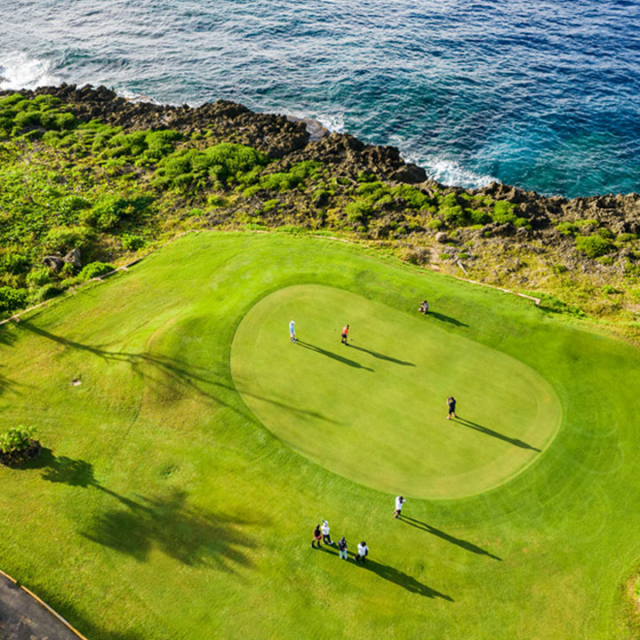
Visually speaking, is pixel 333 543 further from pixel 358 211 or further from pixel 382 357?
pixel 358 211

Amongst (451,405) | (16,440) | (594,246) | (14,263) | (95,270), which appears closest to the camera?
(16,440)

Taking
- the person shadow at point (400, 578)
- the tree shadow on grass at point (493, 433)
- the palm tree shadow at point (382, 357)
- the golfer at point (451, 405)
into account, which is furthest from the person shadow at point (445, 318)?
the person shadow at point (400, 578)

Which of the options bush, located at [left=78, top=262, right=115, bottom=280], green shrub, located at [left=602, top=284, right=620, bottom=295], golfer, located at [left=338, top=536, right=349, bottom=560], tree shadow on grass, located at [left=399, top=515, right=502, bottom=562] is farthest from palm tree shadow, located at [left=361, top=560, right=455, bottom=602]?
bush, located at [left=78, top=262, right=115, bottom=280]

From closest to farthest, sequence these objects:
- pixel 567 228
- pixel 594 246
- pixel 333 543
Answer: pixel 333 543 → pixel 594 246 → pixel 567 228

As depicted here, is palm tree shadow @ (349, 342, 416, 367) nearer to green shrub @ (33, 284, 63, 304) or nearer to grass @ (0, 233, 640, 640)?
grass @ (0, 233, 640, 640)

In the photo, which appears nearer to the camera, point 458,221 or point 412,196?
point 458,221

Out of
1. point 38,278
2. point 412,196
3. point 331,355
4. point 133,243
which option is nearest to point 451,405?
point 331,355

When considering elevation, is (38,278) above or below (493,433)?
above
